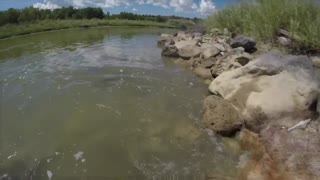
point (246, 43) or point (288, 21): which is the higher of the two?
point (288, 21)

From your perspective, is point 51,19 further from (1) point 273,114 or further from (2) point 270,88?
(1) point 273,114

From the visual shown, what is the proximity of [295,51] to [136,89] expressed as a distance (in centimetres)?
669

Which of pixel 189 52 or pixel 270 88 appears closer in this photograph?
pixel 270 88

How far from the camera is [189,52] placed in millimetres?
16062

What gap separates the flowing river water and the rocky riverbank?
0.49 m

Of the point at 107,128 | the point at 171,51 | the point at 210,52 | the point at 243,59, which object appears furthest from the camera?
the point at 171,51

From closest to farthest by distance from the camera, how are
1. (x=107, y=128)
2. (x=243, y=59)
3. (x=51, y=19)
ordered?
(x=107, y=128)
(x=243, y=59)
(x=51, y=19)

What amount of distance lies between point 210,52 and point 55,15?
4433cm

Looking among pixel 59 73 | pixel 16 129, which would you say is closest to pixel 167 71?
pixel 59 73

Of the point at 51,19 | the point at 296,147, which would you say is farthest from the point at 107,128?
the point at 51,19

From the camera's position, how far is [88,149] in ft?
20.6

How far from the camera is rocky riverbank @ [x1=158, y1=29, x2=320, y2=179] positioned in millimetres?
5516

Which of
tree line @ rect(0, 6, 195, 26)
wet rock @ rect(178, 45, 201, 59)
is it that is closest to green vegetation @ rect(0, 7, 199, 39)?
tree line @ rect(0, 6, 195, 26)

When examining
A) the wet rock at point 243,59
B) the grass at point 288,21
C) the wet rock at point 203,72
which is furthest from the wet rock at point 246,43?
the wet rock at point 203,72
